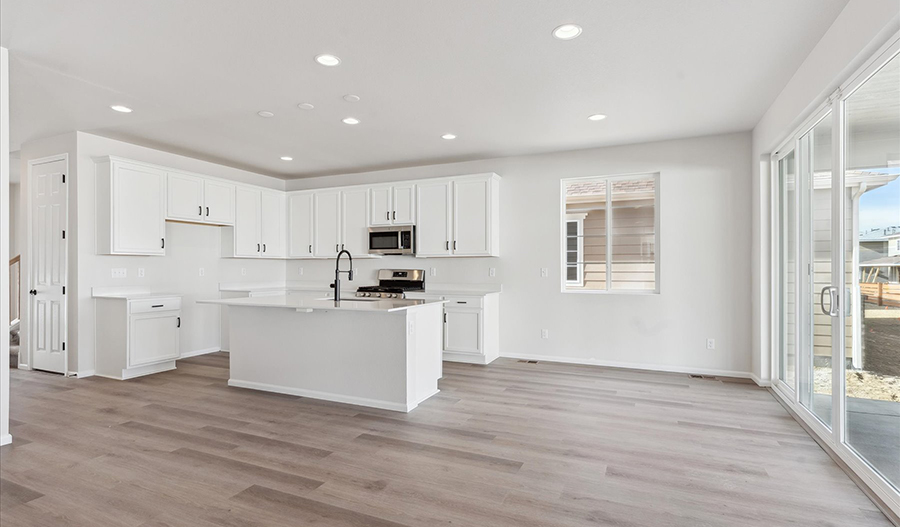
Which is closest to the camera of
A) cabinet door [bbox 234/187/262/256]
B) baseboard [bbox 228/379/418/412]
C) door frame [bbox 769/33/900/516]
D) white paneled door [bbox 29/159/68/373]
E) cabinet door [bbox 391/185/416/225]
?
door frame [bbox 769/33/900/516]

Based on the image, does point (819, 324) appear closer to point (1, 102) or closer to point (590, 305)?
point (590, 305)

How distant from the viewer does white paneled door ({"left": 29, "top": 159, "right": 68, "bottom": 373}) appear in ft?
16.0

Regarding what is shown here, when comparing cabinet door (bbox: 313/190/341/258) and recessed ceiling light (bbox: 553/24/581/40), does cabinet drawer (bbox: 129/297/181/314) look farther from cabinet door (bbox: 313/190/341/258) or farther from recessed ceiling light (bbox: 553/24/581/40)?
recessed ceiling light (bbox: 553/24/581/40)

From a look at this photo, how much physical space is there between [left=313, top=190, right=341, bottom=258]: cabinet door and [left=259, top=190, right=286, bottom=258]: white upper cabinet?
0.57 meters

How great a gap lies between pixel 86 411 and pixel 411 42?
3.77 metres

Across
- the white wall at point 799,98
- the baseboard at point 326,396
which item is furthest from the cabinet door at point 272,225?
the white wall at point 799,98

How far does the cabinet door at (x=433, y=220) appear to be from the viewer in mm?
5926

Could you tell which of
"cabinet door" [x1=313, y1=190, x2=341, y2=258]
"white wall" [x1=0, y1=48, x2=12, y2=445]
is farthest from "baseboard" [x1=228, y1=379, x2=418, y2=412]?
"cabinet door" [x1=313, y1=190, x2=341, y2=258]

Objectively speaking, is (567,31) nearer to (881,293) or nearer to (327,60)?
(327,60)

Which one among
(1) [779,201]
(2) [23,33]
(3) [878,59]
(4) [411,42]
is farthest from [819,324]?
(2) [23,33]

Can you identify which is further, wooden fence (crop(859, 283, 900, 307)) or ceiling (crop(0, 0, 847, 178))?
ceiling (crop(0, 0, 847, 178))

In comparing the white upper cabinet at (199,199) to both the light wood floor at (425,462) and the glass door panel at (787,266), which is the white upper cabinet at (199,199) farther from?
the glass door panel at (787,266)

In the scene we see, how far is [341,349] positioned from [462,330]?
1.94 m

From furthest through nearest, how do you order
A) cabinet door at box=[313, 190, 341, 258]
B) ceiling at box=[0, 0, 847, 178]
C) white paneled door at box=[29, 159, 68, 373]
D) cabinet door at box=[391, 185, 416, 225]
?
cabinet door at box=[313, 190, 341, 258], cabinet door at box=[391, 185, 416, 225], white paneled door at box=[29, 159, 68, 373], ceiling at box=[0, 0, 847, 178]
